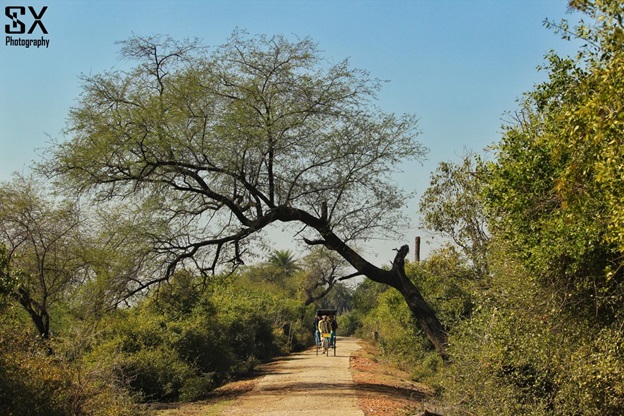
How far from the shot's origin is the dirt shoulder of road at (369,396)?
1616 cm

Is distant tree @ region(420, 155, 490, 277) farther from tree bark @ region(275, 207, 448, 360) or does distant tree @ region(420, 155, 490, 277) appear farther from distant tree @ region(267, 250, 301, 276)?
distant tree @ region(267, 250, 301, 276)

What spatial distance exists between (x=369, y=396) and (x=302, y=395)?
1810 mm

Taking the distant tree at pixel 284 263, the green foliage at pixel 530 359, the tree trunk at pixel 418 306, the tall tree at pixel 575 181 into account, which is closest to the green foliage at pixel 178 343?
the tree trunk at pixel 418 306

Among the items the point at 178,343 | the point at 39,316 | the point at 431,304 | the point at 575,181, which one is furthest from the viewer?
the point at 431,304

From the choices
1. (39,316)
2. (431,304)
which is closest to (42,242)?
(39,316)

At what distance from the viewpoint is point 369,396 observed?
18656mm

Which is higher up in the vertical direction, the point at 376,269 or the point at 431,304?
the point at 376,269

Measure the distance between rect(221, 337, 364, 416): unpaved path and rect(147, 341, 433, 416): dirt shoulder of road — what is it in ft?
0.93

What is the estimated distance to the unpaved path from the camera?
15891 mm

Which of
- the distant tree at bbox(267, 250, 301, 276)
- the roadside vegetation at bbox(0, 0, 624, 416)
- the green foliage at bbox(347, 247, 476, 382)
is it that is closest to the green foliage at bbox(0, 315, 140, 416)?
the roadside vegetation at bbox(0, 0, 624, 416)

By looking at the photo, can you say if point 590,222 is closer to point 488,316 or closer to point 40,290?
point 488,316

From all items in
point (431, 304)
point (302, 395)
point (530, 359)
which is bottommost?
point (302, 395)

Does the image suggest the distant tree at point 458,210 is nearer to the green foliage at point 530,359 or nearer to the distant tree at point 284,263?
the green foliage at point 530,359

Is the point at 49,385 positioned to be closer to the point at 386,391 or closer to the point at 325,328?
the point at 386,391
